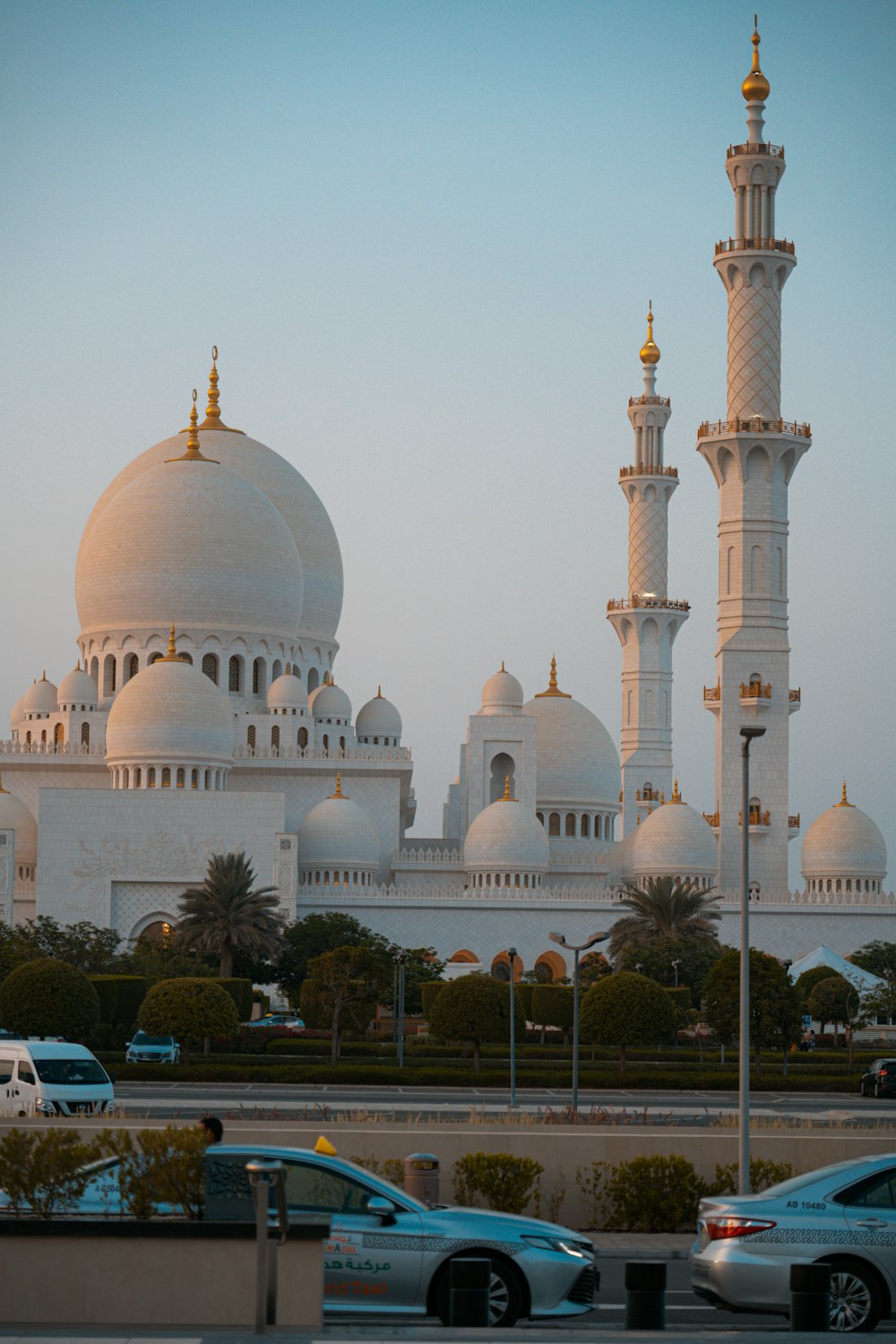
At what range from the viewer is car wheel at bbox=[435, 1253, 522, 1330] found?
1198cm

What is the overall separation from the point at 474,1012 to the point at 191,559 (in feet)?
97.1

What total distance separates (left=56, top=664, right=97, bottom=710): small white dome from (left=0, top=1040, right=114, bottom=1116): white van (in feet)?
128

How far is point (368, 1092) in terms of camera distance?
3262 cm

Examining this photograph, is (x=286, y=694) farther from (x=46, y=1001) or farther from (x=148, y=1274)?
(x=148, y=1274)

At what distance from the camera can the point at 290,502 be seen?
70188mm

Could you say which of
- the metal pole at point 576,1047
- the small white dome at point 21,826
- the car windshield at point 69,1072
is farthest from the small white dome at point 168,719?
the car windshield at point 69,1072

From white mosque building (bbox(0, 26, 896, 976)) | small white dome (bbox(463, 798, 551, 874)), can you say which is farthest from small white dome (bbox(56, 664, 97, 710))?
small white dome (bbox(463, 798, 551, 874))

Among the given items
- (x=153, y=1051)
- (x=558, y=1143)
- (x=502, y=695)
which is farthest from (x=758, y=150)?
(x=558, y=1143)

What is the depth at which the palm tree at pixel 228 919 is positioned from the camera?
50906 millimetres

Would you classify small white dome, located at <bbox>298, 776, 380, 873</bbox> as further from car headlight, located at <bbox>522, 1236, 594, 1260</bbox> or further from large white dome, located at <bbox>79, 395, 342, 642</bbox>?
car headlight, located at <bbox>522, 1236, 594, 1260</bbox>

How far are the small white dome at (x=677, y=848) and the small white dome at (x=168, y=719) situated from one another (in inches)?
527

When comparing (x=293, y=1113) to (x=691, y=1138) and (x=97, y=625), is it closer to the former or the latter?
(x=691, y=1138)

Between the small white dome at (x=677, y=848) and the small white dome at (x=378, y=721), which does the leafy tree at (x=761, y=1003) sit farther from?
the small white dome at (x=378, y=721)

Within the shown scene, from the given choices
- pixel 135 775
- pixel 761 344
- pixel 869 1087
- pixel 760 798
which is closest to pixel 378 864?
pixel 135 775
